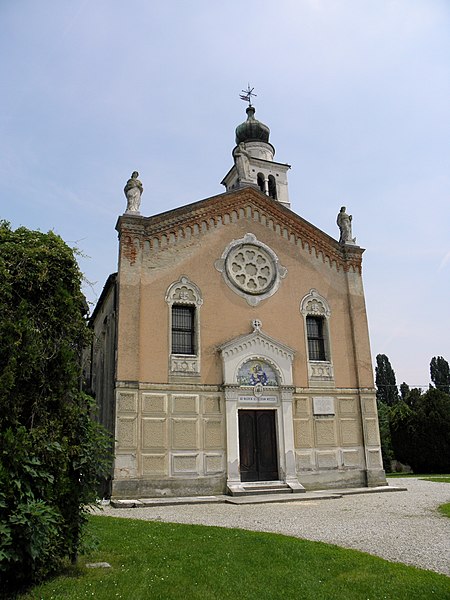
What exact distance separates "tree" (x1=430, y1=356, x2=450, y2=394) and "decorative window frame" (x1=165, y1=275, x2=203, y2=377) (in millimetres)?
53429

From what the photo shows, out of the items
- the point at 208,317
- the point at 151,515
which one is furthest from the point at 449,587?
the point at 208,317

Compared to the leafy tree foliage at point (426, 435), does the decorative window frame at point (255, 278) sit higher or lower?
higher

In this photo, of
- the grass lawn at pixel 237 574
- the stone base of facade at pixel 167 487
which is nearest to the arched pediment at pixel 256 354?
the stone base of facade at pixel 167 487

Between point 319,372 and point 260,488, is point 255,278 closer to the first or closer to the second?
point 319,372

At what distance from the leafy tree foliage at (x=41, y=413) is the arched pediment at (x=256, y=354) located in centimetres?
1100

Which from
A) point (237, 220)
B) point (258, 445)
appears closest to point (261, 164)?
point (237, 220)

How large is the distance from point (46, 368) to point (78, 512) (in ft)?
7.03

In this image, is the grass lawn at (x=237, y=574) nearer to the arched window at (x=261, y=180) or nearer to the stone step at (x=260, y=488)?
the stone step at (x=260, y=488)

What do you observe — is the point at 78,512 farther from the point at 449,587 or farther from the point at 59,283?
the point at 449,587

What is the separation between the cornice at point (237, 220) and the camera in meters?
19.5

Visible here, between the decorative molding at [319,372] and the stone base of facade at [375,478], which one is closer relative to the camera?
the stone base of facade at [375,478]

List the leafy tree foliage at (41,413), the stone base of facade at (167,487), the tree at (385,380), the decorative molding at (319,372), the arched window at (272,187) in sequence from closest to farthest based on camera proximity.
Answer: the leafy tree foliage at (41,413) → the stone base of facade at (167,487) → the decorative molding at (319,372) → the arched window at (272,187) → the tree at (385,380)

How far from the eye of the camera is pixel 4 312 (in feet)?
23.7

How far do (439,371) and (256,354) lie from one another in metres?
53.6
